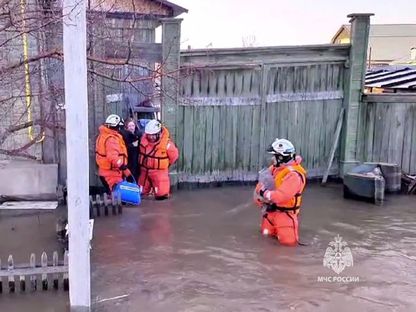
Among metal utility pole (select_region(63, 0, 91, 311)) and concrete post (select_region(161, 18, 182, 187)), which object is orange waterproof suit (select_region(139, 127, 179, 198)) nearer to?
concrete post (select_region(161, 18, 182, 187))

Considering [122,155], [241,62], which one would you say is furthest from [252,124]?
[122,155]

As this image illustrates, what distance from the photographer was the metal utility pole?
13.5 feet

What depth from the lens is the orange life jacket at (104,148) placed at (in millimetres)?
8539

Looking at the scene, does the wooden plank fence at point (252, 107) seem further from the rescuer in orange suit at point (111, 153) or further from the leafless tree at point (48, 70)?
the rescuer in orange suit at point (111, 153)

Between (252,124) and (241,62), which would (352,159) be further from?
(241,62)

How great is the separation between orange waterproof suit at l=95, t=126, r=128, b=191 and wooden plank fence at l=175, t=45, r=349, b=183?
4.76 feet

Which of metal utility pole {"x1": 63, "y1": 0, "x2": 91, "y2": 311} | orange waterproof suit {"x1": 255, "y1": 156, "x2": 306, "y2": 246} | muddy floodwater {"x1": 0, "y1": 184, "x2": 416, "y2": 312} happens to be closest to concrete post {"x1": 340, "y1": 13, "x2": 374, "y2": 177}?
muddy floodwater {"x1": 0, "y1": 184, "x2": 416, "y2": 312}

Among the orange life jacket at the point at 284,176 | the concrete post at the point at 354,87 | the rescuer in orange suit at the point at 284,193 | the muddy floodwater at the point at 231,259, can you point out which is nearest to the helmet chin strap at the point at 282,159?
the rescuer in orange suit at the point at 284,193

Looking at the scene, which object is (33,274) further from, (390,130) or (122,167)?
(390,130)

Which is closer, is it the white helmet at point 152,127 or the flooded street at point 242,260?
the flooded street at point 242,260

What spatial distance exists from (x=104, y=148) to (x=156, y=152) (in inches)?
36.3

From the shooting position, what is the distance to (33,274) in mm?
5152

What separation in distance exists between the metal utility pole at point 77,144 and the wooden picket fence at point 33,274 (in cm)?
76

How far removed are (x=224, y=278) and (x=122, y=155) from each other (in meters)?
3.55
